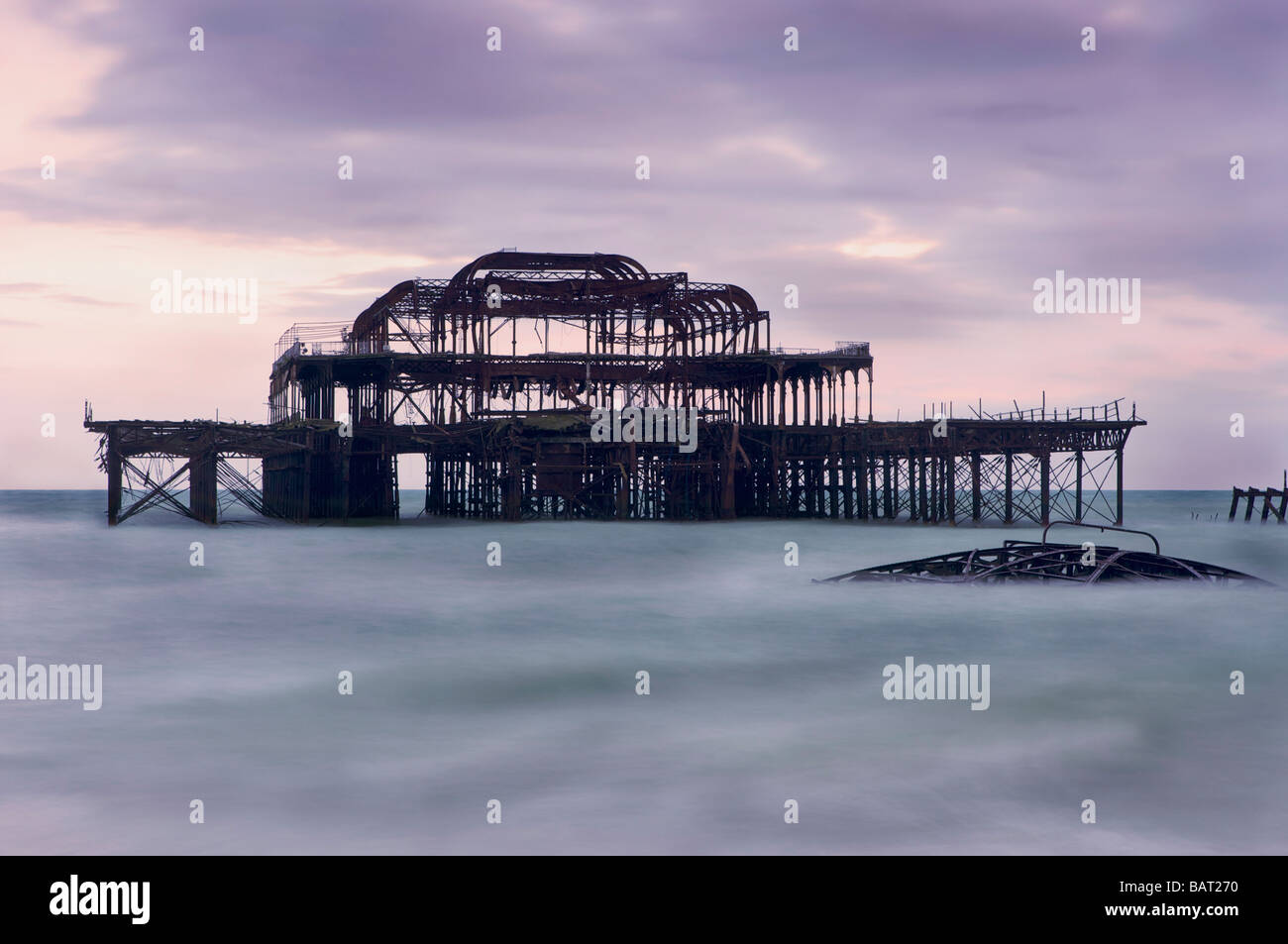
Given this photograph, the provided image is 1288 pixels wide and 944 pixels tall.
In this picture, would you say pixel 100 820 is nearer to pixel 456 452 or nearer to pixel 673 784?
pixel 673 784

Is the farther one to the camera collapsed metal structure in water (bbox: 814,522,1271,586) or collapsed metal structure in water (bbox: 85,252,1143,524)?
collapsed metal structure in water (bbox: 85,252,1143,524)

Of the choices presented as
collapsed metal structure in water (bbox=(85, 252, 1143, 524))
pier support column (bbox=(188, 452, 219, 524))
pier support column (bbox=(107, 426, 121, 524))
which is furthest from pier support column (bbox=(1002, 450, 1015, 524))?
pier support column (bbox=(107, 426, 121, 524))

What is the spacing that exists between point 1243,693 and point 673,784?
39.6ft

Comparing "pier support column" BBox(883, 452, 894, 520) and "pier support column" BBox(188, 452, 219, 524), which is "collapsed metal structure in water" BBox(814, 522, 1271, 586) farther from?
"pier support column" BBox(188, 452, 219, 524)

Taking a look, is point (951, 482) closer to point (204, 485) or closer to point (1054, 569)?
point (1054, 569)

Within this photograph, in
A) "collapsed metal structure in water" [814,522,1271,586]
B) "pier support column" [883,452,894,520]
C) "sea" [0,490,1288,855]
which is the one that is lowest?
"sea" [0,490,1288,855]

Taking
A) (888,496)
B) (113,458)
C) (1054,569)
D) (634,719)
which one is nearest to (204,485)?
(113,458)

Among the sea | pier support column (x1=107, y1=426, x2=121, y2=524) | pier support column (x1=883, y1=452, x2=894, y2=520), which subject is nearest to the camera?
the sea

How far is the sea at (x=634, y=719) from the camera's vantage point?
1361 cm

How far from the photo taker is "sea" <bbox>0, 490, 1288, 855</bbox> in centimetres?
1361

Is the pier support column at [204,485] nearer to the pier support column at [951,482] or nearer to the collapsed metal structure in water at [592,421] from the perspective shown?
the collapsed metal structure in water at [592,421]

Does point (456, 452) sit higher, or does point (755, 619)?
point (456, 452)

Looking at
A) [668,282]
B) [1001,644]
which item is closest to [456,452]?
[668,282]
